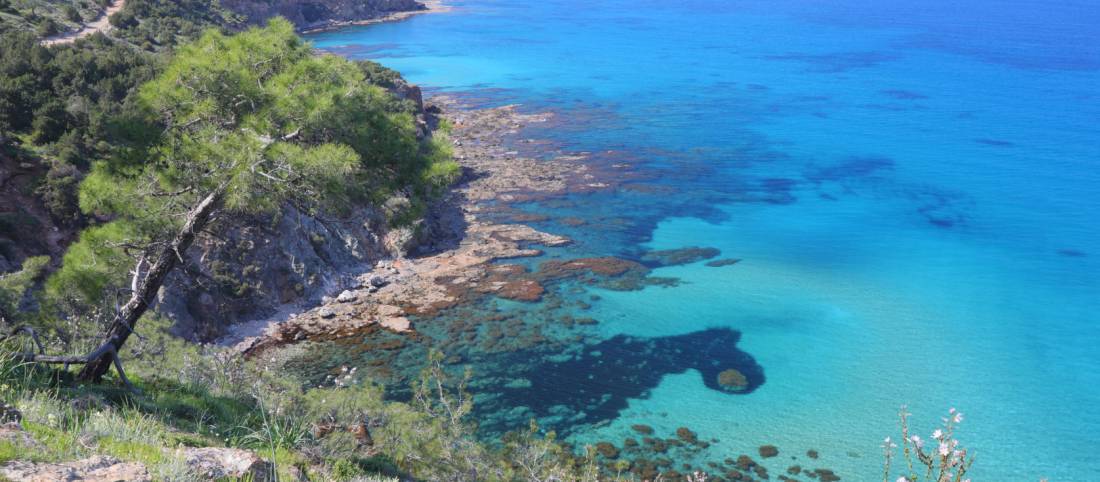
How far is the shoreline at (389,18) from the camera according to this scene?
106125 millimetres

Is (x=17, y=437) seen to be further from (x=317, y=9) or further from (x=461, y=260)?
(x=317, y=9)

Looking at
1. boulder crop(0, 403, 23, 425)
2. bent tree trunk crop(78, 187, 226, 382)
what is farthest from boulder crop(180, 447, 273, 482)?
bent tree trunk crop(78, 187, 226, 382)

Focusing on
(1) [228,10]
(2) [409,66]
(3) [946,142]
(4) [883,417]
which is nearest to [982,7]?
(3) [946,142]

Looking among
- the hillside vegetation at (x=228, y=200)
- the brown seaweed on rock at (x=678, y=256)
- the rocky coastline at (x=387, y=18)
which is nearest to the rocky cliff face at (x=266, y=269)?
the brown seaweed on rock at (x=678, y=256)

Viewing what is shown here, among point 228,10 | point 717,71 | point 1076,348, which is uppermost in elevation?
point 228,10

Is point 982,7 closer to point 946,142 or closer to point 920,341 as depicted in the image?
point 946,142

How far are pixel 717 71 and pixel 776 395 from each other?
6221cm

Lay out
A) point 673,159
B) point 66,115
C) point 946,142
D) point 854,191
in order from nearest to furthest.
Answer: point 66,115
point 854,191
point 673,159
point 946,142

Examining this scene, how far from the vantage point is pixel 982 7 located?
14038 centimetres

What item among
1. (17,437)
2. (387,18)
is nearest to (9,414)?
(17,437)

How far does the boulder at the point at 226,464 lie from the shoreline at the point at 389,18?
98.8 meters

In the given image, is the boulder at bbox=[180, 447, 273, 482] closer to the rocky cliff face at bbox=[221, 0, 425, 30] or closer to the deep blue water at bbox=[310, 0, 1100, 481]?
the deep blue water at bbox=[310, 0, 1100, 481]

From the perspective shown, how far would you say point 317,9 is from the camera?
10906 centimetres

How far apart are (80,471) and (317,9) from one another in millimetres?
113770
